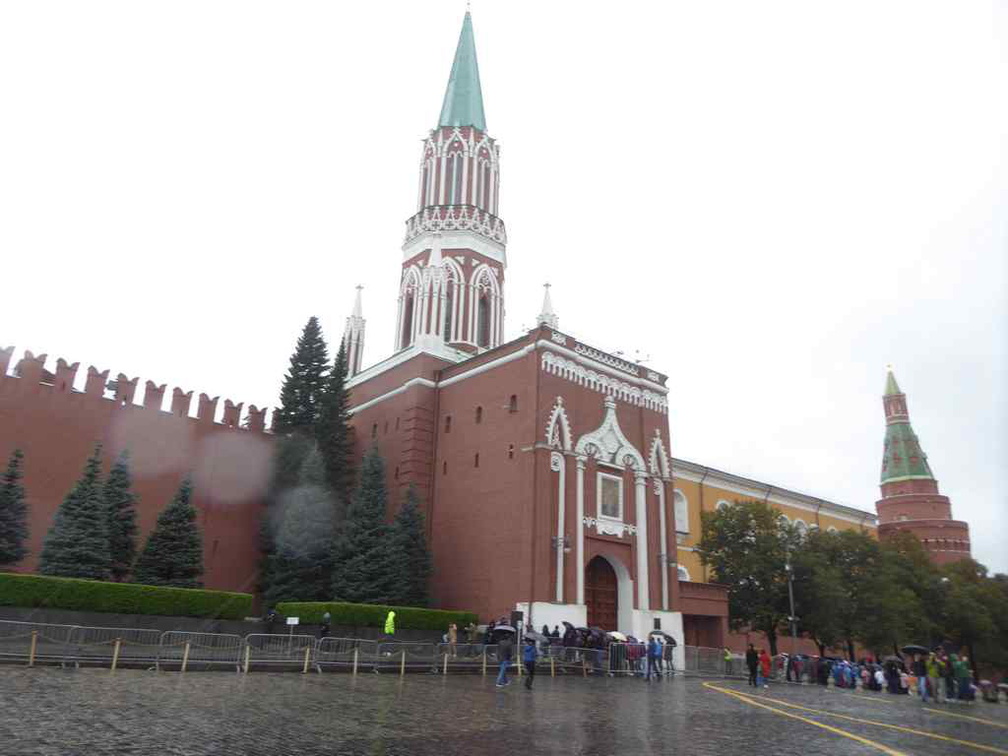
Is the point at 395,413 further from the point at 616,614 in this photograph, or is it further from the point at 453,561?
the point at 616,614

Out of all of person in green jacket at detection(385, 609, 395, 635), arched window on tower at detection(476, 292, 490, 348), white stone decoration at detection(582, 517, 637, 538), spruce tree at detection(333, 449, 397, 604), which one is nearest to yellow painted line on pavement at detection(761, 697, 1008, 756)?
person in green jacket at detection(385, 609, 395, 635)

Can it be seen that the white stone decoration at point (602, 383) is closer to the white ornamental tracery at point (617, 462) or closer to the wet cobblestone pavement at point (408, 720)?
the white ornamental tracery at point (617, 462)

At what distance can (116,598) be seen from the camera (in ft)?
71.1

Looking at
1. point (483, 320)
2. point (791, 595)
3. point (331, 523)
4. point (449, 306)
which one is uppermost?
point (449, 306)

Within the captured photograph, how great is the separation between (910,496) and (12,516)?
64.1 meters

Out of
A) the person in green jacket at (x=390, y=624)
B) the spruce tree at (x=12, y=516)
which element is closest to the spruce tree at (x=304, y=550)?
the person in green jacket at (x=390, y=624)

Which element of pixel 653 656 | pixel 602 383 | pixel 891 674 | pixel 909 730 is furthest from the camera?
pixel 602 383

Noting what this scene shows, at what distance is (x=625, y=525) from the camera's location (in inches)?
1188

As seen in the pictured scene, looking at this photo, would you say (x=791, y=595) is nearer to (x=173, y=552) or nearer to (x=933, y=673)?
(x=933, y=673)

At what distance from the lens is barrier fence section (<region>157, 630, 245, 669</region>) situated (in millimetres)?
16173

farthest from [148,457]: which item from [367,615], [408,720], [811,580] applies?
[811,580]

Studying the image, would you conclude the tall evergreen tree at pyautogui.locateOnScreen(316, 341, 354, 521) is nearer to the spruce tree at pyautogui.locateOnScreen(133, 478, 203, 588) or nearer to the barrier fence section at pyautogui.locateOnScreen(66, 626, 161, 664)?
the spruce tree at pyautogui.locateOnScreen(133, 478, 203, 588)

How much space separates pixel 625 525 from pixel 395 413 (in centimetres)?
1102

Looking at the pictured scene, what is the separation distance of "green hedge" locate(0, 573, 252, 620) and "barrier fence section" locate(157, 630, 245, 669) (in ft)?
4.78
